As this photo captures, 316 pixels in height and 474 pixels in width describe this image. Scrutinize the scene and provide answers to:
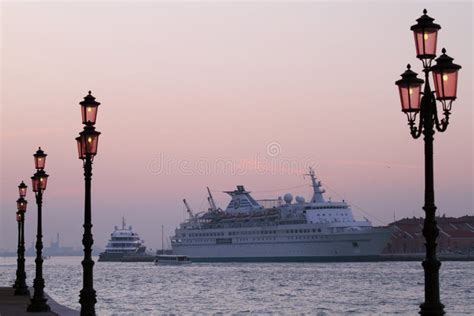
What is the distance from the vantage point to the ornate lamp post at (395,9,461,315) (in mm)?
10703

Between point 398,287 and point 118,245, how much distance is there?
12254 cm

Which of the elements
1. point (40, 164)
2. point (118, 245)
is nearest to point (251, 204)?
point (118, 245)

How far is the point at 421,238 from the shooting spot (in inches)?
6048

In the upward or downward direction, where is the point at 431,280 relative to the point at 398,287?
upward

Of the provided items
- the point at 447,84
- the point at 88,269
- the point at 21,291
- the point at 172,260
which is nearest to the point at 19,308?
the point at 21,291

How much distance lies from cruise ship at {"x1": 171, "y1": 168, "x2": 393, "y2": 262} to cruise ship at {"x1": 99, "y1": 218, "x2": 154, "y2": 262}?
33.4 m

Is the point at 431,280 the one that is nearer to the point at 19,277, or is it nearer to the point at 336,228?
the point at 19,277

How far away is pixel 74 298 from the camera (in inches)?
1971

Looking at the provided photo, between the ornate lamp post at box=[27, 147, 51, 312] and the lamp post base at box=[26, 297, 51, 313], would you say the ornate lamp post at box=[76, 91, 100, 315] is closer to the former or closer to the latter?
the ornate lamp post at box=[27, 147, 51, 312]

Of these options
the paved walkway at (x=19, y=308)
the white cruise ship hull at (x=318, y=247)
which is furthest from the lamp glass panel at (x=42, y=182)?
the white cruise ship hull at (x=318, y=247)

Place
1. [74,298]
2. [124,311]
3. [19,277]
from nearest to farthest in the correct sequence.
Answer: [19,277]
[124,311]
[74,298]

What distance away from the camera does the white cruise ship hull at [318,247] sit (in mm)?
118062

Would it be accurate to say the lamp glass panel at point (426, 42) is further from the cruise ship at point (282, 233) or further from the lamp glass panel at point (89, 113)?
the cruise ship at point (282, 233)

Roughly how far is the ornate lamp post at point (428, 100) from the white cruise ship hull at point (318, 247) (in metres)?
108
